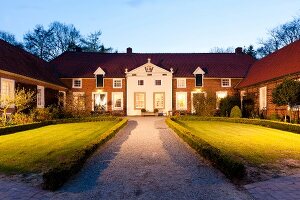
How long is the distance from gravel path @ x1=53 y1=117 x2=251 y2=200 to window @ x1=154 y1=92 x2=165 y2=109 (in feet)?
86.5

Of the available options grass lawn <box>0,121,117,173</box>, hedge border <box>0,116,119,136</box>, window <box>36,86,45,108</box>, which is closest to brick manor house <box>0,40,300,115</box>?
window <box>36,86,45,108</box>

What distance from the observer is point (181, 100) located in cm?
3922

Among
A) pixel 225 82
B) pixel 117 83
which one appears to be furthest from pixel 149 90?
pixel 225 82

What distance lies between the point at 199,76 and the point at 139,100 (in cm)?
719

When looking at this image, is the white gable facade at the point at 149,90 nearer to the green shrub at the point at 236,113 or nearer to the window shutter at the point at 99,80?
the window shutter at the point at 99,80

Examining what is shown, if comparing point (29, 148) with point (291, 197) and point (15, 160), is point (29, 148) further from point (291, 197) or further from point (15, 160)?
point (291, 197)

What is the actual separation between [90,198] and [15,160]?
4.23 meters

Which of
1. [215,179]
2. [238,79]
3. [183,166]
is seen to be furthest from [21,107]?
[238,79]

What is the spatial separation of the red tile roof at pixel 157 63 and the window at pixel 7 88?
1585cm

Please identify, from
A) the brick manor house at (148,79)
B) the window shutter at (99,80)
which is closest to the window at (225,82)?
the brick manor house at (148,79)

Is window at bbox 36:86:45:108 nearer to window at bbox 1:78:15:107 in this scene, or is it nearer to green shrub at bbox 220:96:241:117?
window at bbox 1:78:15:107

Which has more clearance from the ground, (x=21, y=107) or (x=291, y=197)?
(x=21, y=107)

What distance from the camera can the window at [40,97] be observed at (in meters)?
29.1

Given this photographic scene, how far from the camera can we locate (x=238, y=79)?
128ft
